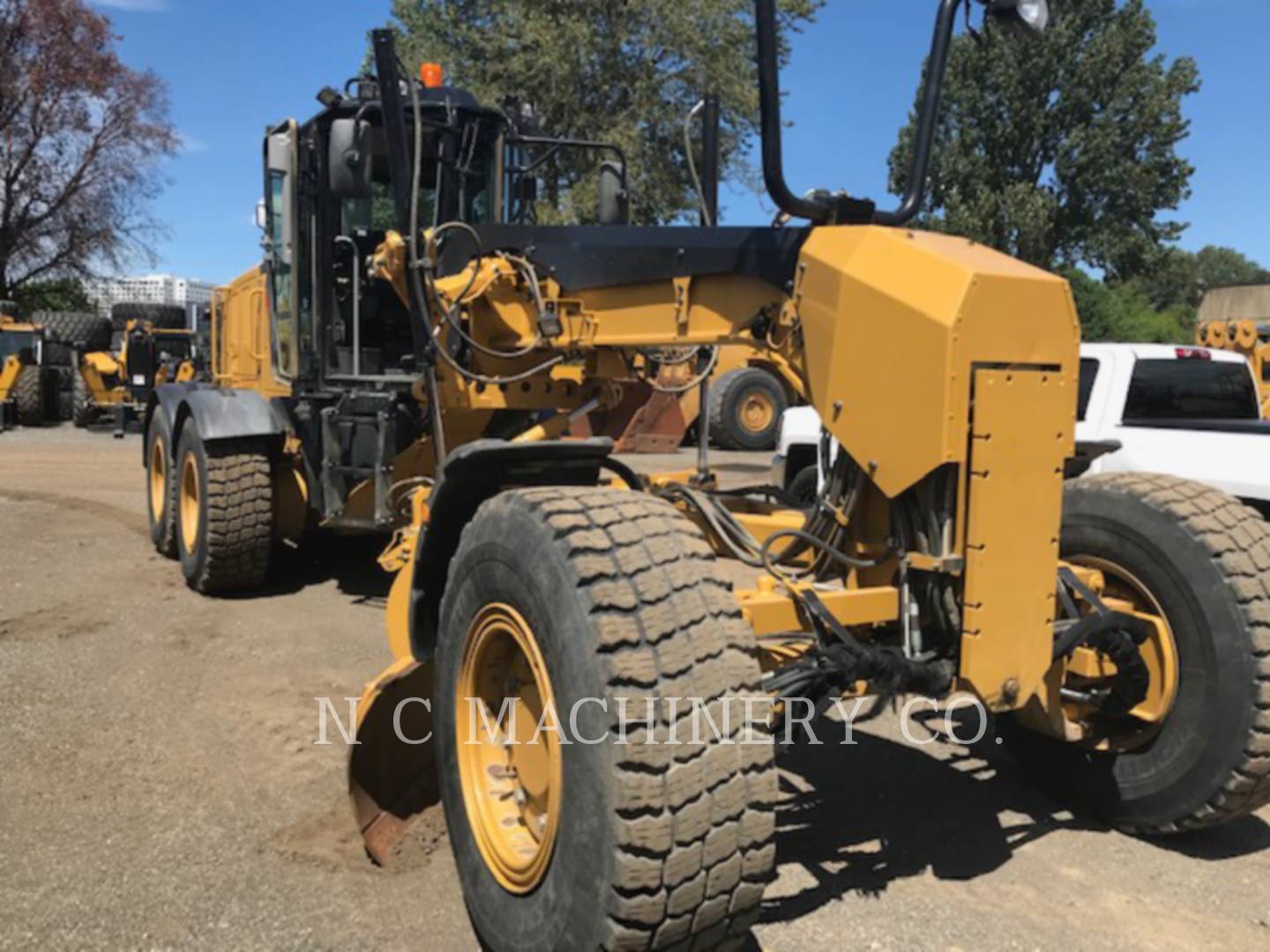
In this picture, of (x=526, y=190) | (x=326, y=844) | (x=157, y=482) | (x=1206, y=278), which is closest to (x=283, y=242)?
(x=526, y=190)

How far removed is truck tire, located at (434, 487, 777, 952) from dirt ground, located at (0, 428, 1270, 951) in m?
0.65

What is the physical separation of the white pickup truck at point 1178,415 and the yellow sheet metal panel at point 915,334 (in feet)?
10.4

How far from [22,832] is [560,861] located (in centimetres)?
222

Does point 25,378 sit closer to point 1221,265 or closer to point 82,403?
point 82,403

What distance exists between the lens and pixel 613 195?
5254 millimetres

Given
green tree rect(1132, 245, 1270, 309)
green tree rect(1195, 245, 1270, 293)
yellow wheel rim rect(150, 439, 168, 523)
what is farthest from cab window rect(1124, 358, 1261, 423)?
green tree rect(1195, 245, 1270, 293)

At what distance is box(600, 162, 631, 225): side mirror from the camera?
5234 millimetres

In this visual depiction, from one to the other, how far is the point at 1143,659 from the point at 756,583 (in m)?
1.37

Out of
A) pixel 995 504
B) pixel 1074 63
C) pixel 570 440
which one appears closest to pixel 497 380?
pixel 570 440

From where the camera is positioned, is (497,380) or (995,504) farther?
(497,380)

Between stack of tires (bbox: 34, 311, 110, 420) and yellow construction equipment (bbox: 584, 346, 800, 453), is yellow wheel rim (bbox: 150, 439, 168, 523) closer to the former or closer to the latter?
yellow construction equipment (bbox: 584, 346, 800, 453)

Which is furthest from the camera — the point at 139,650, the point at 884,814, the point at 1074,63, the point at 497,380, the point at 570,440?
the point at 1074,63

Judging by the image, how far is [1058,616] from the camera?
12.2 feet

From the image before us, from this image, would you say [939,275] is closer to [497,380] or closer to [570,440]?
[570,440]
